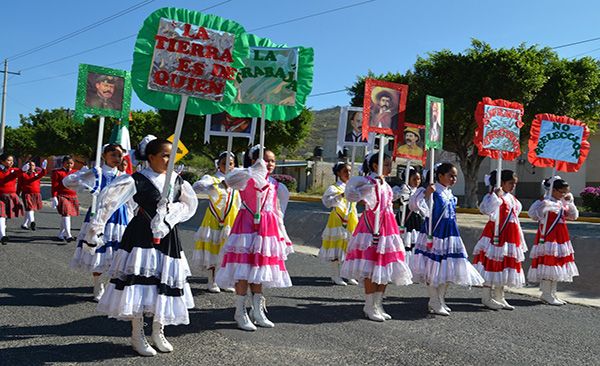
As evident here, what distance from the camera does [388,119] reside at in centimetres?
728

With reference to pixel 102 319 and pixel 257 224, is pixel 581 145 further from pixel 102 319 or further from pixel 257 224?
pixel 102 319

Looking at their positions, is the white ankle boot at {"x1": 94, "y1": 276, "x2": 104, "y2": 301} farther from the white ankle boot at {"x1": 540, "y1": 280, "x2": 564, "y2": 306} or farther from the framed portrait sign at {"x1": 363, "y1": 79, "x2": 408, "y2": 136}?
the white ankle boot at {"x1": 540, "y1": 280, "x2": 564, "y2": 306}

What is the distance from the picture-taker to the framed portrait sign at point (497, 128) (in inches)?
328

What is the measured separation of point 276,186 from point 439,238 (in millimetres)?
2306

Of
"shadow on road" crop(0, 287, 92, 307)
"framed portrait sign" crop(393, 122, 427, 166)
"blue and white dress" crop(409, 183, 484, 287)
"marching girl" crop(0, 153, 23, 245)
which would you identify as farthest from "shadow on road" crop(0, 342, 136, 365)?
"marching girl" crop(0, 153, 23, 245)

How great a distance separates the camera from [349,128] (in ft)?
35.0

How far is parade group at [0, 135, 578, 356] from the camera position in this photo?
481 cm

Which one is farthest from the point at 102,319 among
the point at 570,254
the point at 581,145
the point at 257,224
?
the point at 581,145

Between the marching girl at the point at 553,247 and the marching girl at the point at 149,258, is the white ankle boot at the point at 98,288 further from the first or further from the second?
the marching girl at the point at 553,247

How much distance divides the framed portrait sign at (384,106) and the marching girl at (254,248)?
5.57ft

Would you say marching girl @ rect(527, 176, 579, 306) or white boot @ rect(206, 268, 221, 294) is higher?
marching girl @ rect(527, 176, 579, 306)

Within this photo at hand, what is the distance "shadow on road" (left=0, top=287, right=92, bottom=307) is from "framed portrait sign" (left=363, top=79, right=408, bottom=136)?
4.29 m

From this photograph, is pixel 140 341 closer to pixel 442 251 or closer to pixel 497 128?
pixel 442 251

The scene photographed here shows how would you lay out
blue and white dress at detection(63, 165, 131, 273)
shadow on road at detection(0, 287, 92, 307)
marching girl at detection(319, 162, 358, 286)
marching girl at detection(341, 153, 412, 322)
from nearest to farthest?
marching girl at detection(341, 153, 412, 322)
shadow on road at detection(0, 287, 92, 307)
blue and white dress at detection(63, 165, 131, 273)
marching girl at detection(319, 162, 358, 286)
